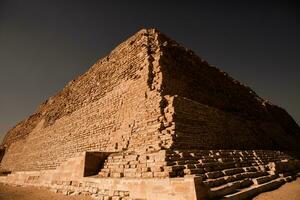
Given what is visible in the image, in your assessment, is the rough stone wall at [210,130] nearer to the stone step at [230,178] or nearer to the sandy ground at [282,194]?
the stone step at [230,178]

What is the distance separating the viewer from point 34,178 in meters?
10.5

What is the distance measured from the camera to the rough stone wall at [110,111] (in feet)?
27.7

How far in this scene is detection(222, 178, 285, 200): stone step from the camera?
488 centimetres

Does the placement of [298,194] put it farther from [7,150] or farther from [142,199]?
[7,150]

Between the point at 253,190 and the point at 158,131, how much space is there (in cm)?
315

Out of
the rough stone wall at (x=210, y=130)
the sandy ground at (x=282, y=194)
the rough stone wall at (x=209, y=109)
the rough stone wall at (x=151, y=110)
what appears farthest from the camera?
the rough stone wall at (x=209, y=109)

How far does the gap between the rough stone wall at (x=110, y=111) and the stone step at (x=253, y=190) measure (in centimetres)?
249

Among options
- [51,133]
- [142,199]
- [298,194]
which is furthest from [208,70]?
[51,133]

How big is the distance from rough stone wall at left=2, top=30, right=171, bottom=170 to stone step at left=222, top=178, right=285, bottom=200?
98.0 inches

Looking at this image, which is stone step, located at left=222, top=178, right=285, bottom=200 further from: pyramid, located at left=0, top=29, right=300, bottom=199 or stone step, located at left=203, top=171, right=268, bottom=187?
stone step, located at left=203, top=171, right=268, bottom=187

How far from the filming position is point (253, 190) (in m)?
5.59

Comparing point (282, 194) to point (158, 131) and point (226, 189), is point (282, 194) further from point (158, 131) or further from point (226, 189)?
point (158, 131)

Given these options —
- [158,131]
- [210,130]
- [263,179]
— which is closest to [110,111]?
[158,131]

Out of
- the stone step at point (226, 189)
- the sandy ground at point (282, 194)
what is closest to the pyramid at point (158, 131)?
the stone step at point (226, 189)
